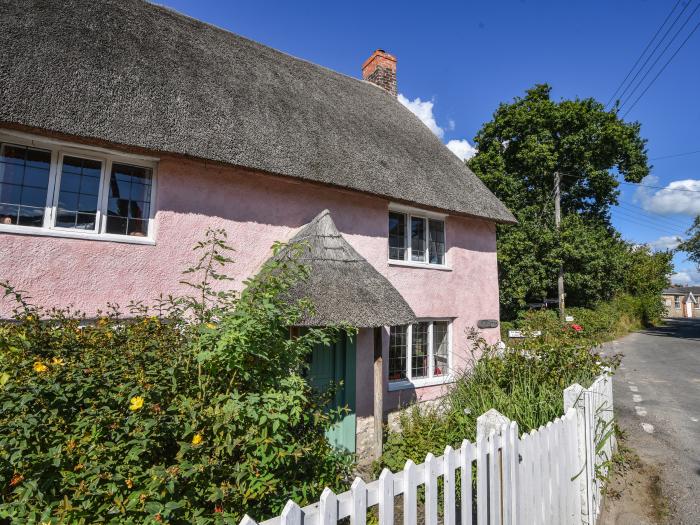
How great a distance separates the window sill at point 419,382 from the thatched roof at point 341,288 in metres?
2.40

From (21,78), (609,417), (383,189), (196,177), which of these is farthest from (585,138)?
(21,78)

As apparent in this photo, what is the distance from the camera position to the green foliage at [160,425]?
190 centimetres

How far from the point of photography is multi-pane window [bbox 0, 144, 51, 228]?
4836mm

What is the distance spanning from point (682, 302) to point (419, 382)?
80596 millimetres

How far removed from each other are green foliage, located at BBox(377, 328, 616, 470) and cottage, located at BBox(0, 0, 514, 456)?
77 cm

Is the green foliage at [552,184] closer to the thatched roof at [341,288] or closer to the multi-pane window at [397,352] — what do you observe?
the multi-pane window at [397,352]

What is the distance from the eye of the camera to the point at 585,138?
2130 centimetres

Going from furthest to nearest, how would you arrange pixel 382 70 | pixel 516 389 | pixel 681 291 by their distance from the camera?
pixel 681 291 < pixel 382 70 < pixel 516 389

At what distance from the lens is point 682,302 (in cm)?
6588

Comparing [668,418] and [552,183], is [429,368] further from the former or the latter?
[552,183]

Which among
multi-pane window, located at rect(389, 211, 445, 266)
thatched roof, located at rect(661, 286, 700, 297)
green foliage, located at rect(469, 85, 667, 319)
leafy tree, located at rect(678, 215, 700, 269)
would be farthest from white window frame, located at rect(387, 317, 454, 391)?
thatched roof, located at rect(661, 286, 700, 297)

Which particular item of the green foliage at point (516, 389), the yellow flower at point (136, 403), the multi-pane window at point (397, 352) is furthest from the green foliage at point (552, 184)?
the yellow flower at point (136, 403)

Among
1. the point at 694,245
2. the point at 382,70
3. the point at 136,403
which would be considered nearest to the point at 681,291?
the point at 694,245

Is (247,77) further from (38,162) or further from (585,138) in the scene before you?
(585,138)
